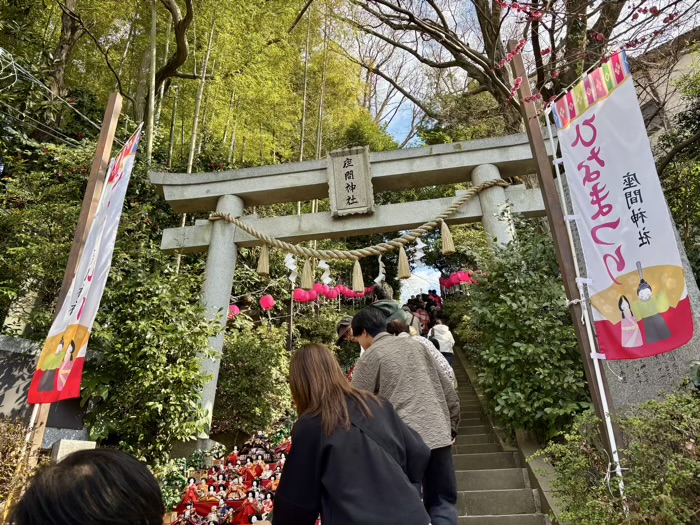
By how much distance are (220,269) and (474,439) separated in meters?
4.34

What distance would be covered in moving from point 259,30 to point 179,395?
966cm

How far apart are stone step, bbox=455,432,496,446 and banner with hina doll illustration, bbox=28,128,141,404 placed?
4415 mm

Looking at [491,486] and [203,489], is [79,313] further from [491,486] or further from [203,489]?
[491,486]

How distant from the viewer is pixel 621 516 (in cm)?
254

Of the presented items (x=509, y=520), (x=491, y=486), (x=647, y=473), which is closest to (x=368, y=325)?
(x=647, y=473)

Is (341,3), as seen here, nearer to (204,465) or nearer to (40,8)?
(40,8)

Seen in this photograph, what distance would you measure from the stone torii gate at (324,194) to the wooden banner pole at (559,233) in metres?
3.24

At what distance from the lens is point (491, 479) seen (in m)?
4.83

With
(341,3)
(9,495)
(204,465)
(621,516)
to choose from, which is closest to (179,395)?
(204,465)

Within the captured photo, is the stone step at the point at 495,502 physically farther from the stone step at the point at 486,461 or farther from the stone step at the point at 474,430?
the stone step at the point at 474,430

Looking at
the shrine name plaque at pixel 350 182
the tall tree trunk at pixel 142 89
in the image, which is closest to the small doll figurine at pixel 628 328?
the shrine name plaque at pixel 350 182

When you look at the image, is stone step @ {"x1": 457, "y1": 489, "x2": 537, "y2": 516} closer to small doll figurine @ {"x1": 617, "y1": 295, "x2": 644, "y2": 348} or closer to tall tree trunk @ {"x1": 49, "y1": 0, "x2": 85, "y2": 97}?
small doll figurine @ {"x1": 617, "y1": 295, "x2": 644, "y2": 348}

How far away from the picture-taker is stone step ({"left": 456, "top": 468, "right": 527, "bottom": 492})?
4797 mm

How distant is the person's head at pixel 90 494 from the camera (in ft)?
3.25
